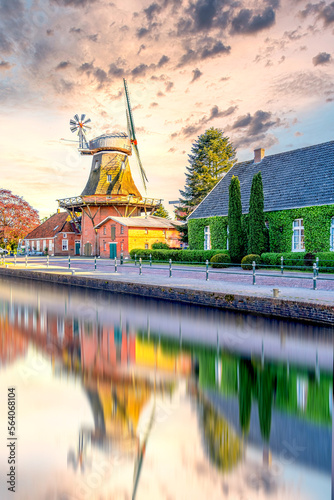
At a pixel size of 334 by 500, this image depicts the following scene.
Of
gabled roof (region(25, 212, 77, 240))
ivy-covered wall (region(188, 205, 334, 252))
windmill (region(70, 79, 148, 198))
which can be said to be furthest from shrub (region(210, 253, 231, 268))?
gabled roof (region(25, 212, 77, 240))

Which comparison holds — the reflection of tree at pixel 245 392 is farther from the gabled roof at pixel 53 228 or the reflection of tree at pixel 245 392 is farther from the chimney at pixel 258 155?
the gabled roof at pixel 53 228

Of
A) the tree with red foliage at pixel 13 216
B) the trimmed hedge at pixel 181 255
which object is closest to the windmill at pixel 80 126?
the tree with red foliage at pixel 13 216

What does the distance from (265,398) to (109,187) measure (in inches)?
1874

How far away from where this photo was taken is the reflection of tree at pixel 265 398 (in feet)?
17.5

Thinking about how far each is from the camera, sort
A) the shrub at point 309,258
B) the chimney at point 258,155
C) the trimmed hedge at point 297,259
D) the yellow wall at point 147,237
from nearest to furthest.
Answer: the trimmed hedge at point 297,259 < the shrub at point 309,258 < the chimney at point 258,155 < the yellow wall at point 147,237

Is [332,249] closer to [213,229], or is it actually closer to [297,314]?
[213,229]

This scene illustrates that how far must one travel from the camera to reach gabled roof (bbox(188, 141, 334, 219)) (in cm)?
2580

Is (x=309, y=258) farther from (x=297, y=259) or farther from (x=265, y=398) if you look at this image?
(x=265, y=398)

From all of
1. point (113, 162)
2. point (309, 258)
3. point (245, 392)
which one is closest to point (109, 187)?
point (113, 162)

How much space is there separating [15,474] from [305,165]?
28307mm

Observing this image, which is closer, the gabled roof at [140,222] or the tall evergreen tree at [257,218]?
the tall evergreen tree at [257,218]

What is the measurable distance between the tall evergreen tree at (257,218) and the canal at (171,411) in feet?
51.0

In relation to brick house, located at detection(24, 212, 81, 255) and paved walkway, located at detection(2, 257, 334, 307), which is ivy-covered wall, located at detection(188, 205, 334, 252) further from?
brick house, located at detection(24, 212, 81, 255)

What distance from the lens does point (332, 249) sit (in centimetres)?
2414
